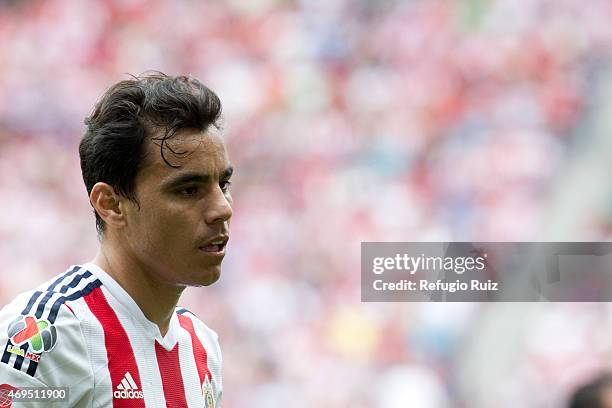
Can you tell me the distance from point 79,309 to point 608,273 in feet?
9.67

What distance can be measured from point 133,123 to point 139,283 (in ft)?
0.90

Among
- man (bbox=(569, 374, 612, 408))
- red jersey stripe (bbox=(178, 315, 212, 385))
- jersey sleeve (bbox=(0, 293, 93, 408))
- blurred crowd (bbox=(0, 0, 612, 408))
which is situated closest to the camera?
jersey sleeve (bbox=(0, 293, 93, 408))

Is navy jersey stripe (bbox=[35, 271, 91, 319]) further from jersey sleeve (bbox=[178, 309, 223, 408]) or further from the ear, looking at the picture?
jersey sleeve (bbox=[178, 309, 223, 408])

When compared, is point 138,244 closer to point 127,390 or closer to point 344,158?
point 127,390

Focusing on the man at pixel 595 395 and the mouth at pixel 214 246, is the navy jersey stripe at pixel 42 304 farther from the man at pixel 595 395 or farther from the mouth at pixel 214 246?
the man at pixel 595 395

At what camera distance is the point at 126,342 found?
5.13ft

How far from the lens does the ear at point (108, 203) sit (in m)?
1.57

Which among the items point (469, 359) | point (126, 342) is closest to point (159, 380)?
point (126, 342)

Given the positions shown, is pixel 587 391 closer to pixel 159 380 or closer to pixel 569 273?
pixel 569 273

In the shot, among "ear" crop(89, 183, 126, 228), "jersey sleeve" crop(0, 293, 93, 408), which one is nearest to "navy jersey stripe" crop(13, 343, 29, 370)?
"jersey sleeve" crop(0, 293, 93, 408)

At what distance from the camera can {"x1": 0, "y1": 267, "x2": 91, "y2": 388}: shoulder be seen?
140 centimetres

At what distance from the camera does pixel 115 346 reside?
154cm
